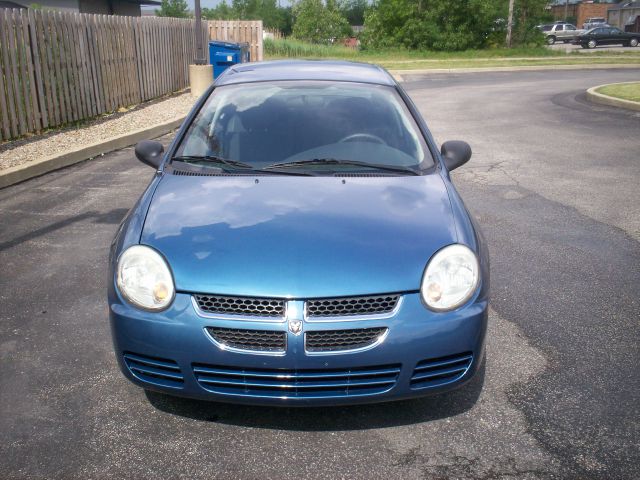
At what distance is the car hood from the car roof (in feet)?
4.04

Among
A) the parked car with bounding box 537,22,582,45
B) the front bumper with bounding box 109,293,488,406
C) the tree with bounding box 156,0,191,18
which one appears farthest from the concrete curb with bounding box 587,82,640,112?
the tree with bounding box 156,0,191,18

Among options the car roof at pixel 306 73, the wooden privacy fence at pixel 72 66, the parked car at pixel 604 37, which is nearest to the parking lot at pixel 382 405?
the car roof at pixel 306 73

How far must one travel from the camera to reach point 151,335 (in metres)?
2.82

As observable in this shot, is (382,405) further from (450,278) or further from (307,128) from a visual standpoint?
(307,128)

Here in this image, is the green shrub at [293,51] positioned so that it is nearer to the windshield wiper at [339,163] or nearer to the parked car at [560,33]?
the parked car at [560,33]

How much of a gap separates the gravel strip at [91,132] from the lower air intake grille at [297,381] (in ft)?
21.7

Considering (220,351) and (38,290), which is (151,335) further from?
(38,290)

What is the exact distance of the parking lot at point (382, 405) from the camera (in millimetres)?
2809

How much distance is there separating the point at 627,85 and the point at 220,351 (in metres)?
18.5

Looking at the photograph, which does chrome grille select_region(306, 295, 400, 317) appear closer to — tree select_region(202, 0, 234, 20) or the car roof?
the car roof

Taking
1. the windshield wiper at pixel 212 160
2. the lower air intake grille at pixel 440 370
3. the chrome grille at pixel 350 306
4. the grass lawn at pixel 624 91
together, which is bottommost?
the grass lawn at pixel 624 91

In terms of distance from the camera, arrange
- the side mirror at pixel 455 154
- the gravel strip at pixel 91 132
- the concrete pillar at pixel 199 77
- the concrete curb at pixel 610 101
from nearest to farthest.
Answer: the side mirror at pixel 455 154
the gravel strip at pixel 91 132
the concrete curb at pixel 610 101
the concrete pillar at pixel 199 77

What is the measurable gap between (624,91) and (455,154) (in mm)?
14529

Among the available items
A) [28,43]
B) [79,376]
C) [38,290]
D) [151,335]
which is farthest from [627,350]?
[28,43]
